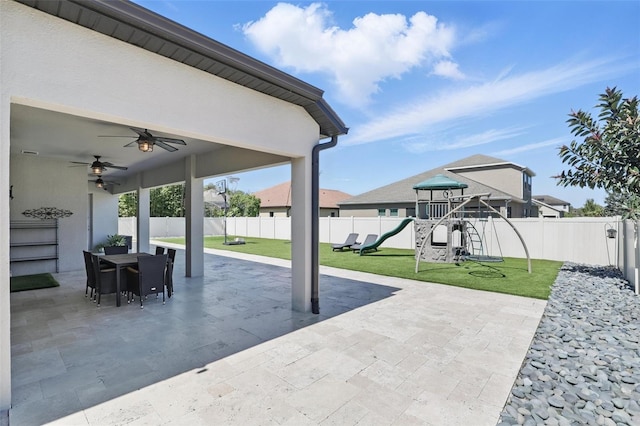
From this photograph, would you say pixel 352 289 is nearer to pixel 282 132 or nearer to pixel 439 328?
pixel 439 328

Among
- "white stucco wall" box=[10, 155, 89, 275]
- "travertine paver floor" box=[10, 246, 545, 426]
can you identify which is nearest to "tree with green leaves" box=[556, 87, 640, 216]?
"travertine paver floor" box=[10, 246, 545, 426]

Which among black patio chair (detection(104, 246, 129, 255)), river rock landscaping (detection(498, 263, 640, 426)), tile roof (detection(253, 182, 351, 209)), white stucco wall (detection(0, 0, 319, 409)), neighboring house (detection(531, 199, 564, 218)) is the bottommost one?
river rock landscaping (detection(498, 263, 640, 426))

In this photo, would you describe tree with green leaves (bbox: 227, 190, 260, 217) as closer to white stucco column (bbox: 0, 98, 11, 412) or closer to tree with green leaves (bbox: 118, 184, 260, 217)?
tree with green leaves (bbox: 118, 184, 260, 217)

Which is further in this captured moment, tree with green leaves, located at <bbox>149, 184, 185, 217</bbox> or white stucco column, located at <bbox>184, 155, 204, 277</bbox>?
tree with green leaves, located at <bbox>149, 184, 185, 217</bbox>

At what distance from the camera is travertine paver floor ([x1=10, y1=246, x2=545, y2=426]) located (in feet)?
8.81

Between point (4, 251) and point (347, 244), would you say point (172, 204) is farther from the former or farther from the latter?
point (4, 251)

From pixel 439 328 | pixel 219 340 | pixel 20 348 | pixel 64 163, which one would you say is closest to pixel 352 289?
pixel 439 328

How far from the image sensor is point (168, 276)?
6727 millimetres

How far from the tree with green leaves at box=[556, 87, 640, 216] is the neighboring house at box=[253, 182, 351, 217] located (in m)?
24.5

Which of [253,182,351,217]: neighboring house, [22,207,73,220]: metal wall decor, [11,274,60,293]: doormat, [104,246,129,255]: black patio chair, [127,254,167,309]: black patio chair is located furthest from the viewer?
[253,182,351,217]: neighboring house

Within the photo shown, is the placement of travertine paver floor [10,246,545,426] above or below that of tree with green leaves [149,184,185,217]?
below

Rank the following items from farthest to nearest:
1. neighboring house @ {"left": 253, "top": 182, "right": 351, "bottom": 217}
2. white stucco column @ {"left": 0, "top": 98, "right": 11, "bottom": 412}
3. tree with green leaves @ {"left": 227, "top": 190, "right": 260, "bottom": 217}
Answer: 1. tree with green leaves @ {"left": 227, "top": 190, "right": 260, "bottom": 217}
2. neighboring house @ {"left": 253, "top": 182, "right": 351, "bottom": 217}
3. white stucco column @ {"left": 0, "top": 98, "right": 11, "bottom": 412}

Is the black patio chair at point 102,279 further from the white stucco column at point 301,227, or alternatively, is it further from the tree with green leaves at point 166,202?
the tree with green leaves at point 166,202

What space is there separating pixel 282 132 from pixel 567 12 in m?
7.79
